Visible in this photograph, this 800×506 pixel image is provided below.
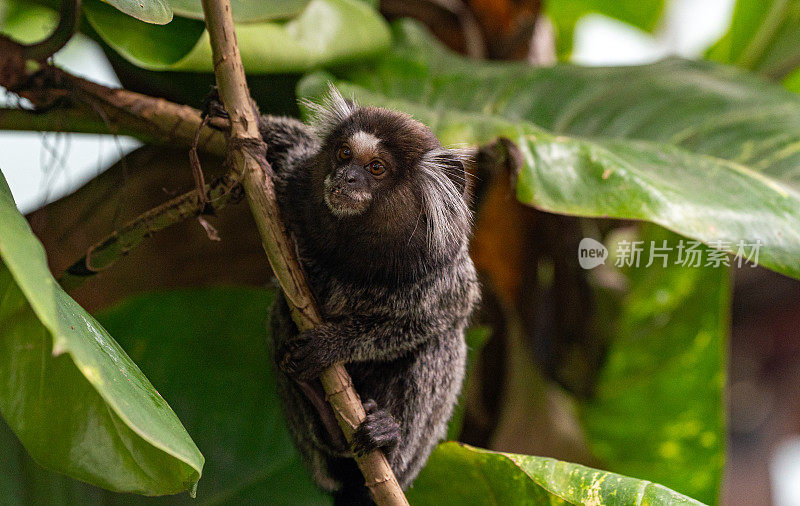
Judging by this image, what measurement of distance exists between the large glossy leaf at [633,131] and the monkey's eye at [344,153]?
0.90ft

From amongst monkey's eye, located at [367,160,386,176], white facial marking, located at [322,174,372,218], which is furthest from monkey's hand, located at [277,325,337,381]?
monkey's eye, located at [367,160,386,176]

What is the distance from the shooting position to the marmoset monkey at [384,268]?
146cm

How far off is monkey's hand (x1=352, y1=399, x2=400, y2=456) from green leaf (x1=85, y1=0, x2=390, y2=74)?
900 millimetres

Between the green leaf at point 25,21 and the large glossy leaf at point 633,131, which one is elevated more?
the large glossy leaf at point 633,131

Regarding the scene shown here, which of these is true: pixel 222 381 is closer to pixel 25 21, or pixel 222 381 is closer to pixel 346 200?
pixel 346 200

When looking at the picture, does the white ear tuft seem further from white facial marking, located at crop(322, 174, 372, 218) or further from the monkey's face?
white facial marking, located at crop(322, 174, 372, 218)

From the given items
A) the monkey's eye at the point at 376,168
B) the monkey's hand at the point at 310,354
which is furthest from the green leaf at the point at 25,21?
the monkey's hand at the point at 310,354

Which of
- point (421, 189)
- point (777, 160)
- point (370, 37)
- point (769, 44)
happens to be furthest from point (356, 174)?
point (769, 44)

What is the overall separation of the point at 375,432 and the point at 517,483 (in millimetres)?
322

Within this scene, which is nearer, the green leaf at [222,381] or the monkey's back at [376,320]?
the monkey's back at [376,320]

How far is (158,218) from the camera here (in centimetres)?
140

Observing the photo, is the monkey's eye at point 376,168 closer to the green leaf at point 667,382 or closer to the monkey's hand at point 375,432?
the monkey's hand at point 375,432

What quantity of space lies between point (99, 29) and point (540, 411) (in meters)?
1.76

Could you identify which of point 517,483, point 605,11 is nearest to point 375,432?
point 517,483
